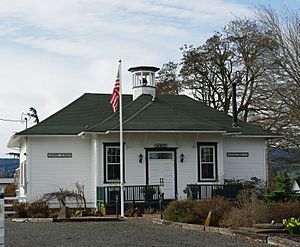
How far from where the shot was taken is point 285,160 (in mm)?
50250

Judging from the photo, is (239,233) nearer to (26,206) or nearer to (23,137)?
(26,206)

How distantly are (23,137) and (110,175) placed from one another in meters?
4.78

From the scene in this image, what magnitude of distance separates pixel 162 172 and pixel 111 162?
2.46 m

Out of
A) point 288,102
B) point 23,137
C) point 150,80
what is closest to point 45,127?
point 23,137

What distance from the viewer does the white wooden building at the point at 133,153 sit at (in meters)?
32.1

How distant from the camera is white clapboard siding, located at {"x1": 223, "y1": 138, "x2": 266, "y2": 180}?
3484 centimetres

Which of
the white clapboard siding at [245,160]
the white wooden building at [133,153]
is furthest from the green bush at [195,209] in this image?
the white clapboard siding at [245,160]

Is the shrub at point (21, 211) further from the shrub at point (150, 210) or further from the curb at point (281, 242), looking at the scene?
the curb at point (281, 242)

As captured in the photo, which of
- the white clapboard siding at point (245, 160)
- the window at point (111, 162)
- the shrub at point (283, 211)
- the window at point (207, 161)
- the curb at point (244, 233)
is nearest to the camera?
the curb at point (244, 233)

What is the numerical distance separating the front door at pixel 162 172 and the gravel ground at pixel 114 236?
972 cm

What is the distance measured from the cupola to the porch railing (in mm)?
7032

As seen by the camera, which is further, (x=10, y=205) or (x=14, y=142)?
(x=14, y=142)

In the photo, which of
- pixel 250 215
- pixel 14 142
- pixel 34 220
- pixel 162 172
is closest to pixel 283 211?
pixel 250 215

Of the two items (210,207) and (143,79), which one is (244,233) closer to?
(210,207)
